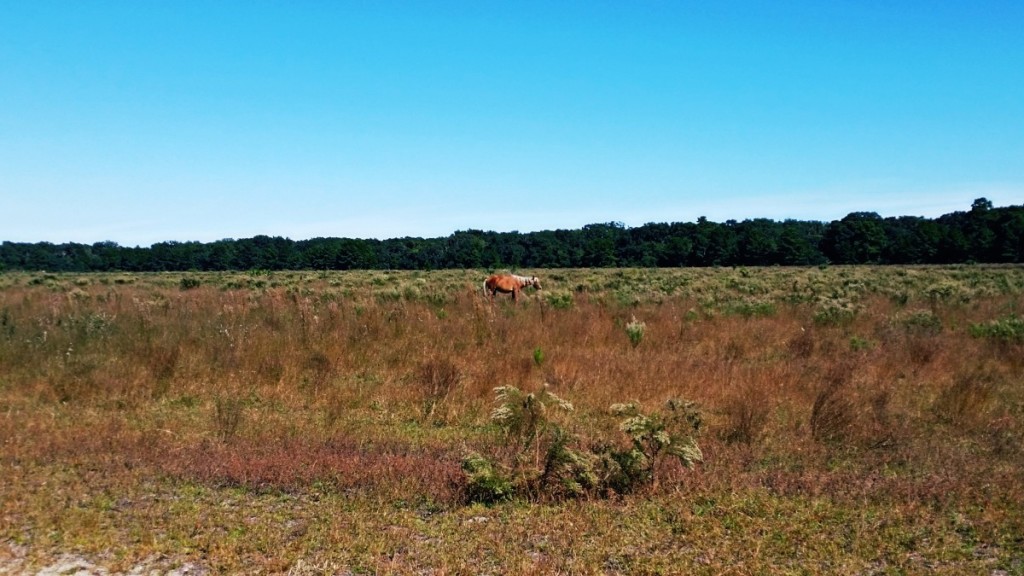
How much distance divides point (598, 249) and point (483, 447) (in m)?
76.3

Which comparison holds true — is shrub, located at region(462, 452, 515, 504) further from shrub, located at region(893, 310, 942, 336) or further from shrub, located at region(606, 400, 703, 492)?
shrub, located at region(893, 310, 942, 336)

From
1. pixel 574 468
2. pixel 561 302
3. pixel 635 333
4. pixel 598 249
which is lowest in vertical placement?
pixel 574 468

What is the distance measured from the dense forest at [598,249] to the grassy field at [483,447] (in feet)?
194

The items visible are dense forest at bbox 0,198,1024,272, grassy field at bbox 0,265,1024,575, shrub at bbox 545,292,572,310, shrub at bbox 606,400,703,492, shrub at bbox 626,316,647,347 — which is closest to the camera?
grassy field at bbox 0,265,1024,575

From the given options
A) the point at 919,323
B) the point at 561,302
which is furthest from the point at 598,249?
the point at 919,323

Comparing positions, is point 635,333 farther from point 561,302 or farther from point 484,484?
point 484,484

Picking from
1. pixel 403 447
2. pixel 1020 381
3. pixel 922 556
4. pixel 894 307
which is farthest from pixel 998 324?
pixel 403 447

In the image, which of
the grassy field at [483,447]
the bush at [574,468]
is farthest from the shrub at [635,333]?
the bush at [574,468]

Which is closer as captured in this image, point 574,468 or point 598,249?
point 574,468

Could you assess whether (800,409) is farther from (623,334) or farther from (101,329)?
(101,329)

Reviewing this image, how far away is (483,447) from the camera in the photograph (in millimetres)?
5906

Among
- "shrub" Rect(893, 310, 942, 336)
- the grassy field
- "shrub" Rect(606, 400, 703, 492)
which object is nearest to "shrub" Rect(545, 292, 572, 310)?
the grassy field

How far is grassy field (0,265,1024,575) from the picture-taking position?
3.86 metres

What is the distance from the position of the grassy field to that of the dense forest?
59.1 meters
